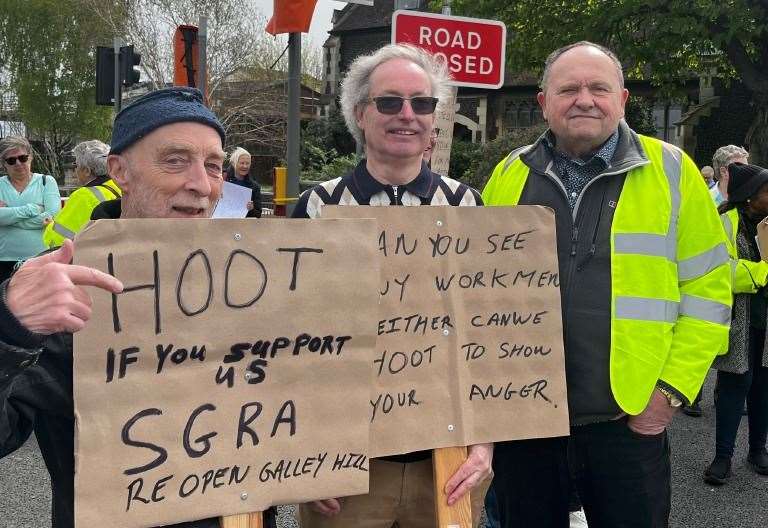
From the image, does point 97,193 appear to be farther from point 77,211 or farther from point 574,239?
point 574,239

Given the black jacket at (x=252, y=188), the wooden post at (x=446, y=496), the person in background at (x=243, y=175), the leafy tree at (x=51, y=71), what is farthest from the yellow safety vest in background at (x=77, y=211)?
the leafy tree at (x=51, y=71)

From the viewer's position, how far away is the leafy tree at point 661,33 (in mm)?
16516

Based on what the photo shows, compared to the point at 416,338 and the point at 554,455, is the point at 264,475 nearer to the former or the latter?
the point at 416,338

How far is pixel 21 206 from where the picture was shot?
6.32 m

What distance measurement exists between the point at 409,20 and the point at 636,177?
281 cm

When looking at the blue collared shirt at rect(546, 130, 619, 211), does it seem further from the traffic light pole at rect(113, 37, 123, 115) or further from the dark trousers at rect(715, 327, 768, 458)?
the traffic light pole at rect(113, 37, 123, 115)

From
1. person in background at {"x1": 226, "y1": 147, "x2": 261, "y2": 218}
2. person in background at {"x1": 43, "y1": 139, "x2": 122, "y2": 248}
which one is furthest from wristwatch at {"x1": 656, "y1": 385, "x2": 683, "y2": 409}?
person in background at {"x1": 226, "y1": 147, "x2": 261, "y2": 218}

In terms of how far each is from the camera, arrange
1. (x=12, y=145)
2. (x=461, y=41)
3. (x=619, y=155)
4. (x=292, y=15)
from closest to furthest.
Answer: (x=619, y=155) → (x=461, y=41) → (x=12, y=145) → (x=292, y=15)

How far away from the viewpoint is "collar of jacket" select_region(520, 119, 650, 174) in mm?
2227

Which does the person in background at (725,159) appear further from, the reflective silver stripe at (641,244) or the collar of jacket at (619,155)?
the reflective silver stripe at (641,244)

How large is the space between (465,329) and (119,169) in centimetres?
94

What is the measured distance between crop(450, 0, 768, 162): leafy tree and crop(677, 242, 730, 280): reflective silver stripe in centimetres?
1589

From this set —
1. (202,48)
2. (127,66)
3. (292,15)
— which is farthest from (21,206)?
(127,66)

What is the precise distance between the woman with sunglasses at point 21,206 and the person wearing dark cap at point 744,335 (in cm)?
540
